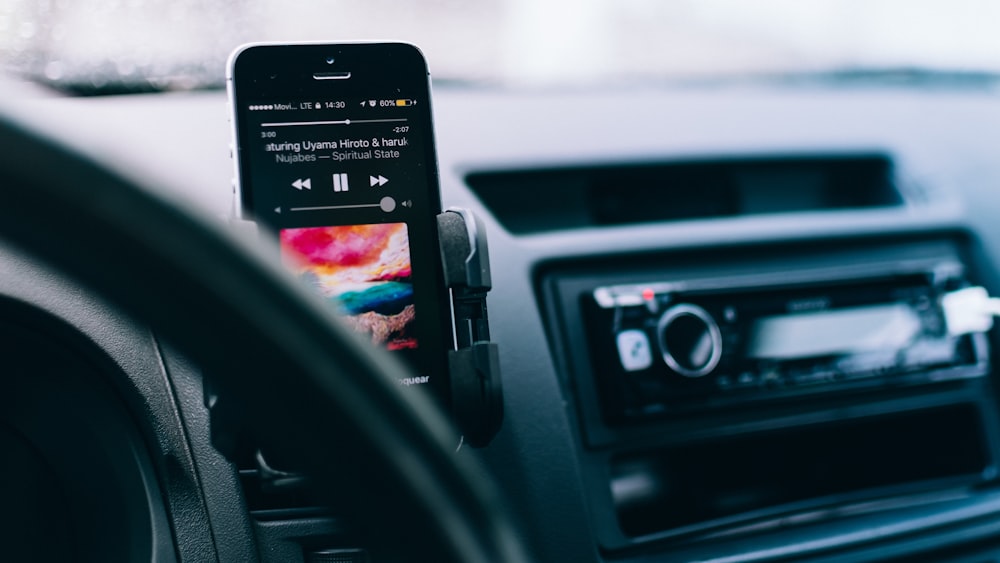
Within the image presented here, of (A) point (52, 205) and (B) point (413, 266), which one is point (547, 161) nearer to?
(B) point (413, 266)

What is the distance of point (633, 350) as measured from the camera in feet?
3.45

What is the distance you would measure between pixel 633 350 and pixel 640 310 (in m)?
0.05

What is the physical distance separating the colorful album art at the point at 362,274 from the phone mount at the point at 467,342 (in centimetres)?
5

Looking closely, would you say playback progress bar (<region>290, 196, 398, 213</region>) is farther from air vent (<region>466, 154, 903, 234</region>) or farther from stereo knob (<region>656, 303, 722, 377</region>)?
stereo knob (<region>656, 303, 722, 377</region>)

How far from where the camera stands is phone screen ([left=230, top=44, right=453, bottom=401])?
0.85m

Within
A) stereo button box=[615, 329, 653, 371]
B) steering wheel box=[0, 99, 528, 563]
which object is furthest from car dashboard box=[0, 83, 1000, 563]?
steering wheel box=[0, 99, 528, 563]

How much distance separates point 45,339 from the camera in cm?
90

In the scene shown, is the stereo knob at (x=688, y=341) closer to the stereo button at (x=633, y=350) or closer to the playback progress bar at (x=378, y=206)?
the stereo button at (x=633, y=350)

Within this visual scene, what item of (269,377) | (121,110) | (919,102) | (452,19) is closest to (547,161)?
(452,19)

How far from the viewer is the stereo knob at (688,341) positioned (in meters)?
1.05

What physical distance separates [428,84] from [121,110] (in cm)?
38

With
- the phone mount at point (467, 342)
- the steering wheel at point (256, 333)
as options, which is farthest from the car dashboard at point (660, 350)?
the steering wheel at point (256, 333)

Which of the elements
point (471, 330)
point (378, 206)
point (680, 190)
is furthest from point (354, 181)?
point (680, 190)

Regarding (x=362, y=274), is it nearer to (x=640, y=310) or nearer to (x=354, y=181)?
(x=354, y=181)
